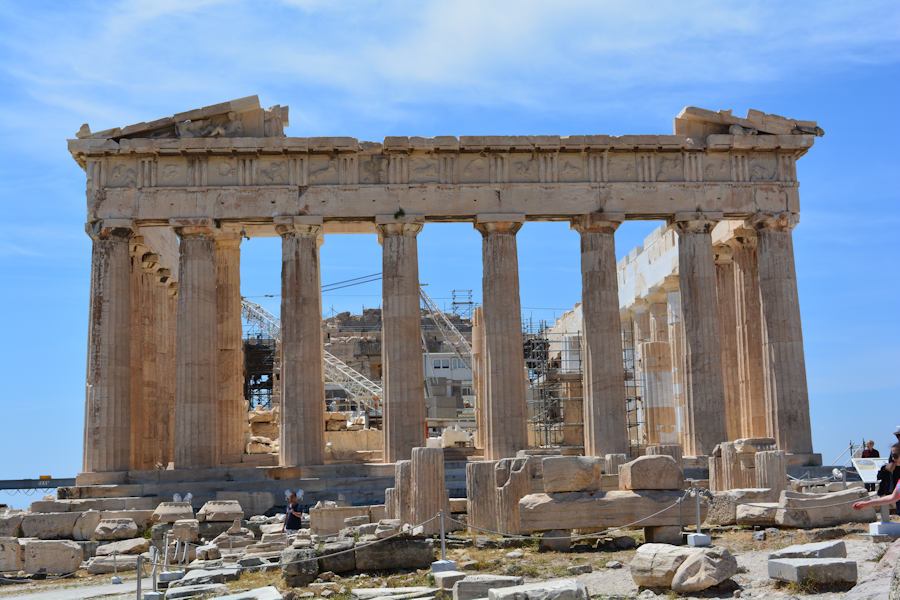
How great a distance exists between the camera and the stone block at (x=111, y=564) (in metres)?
21.8

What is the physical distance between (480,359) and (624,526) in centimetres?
2098

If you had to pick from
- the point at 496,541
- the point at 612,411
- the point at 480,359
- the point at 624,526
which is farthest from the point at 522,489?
the point at 480,359

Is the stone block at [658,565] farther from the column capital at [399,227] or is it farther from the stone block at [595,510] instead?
the column capital at [399,227]

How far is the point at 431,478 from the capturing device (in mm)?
23312

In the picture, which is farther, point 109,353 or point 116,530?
point 109,353

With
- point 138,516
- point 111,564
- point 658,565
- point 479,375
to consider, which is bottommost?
point 111,564

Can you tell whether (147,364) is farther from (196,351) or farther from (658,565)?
(658,565)

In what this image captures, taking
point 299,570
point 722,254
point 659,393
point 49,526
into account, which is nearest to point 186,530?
point 49,526

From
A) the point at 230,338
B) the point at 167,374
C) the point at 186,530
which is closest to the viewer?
the point at 186,530

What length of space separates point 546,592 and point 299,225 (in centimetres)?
2245

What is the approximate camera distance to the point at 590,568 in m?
17.5

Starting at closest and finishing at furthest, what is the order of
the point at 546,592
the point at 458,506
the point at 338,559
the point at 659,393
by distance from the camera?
1. the point at 546,592
2. the point at 338,559
3. the point at 458,506
4. the point at 659,393

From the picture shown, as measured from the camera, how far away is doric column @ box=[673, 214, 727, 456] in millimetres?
34688

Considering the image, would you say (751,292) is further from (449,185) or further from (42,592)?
(42,592)
